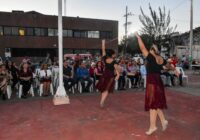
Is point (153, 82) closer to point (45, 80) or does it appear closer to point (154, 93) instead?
point (154, 93)

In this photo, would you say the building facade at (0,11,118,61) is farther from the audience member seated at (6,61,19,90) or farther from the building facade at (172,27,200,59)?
the audience member seated at (6,61,19,90)

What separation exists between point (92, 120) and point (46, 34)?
111 ft

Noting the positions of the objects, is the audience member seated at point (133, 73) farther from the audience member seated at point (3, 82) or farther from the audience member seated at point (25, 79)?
the audience member seated at point (3, 82)

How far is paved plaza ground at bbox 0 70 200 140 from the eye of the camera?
614 centimetres

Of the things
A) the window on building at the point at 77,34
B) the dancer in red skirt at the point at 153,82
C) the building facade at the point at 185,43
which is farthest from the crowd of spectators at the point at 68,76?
the window on building at the point at 77,34

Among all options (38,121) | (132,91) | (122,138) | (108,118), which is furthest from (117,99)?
(122,138)

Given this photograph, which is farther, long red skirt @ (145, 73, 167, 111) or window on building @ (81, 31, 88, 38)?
window on building @ (81, 31, 88, 38)

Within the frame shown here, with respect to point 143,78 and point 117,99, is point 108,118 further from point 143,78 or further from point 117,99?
point 143,78

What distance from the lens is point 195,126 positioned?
678 cm

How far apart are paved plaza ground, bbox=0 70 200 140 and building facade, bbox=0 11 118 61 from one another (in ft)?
95.1

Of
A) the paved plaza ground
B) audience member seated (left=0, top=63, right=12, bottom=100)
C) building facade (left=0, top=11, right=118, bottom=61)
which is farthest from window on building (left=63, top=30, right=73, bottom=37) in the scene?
the paved plaza ground

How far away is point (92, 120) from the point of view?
7.38m

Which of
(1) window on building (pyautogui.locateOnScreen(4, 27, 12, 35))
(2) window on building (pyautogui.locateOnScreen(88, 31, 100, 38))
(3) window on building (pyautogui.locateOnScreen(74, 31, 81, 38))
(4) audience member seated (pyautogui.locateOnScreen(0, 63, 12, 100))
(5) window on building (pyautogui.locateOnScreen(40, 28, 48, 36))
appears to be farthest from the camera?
(2) window on building (pyautogui.locateOnScreen(88, 31, 100, 38))

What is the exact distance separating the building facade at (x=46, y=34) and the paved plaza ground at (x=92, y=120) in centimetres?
2899
